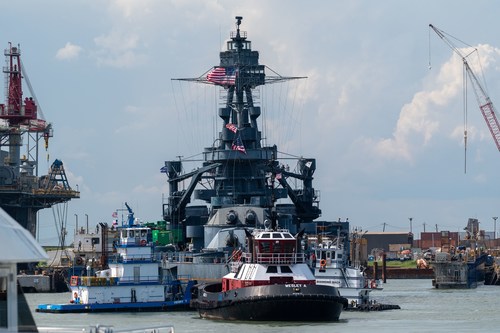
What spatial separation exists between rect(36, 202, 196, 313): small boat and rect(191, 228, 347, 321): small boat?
11.3m

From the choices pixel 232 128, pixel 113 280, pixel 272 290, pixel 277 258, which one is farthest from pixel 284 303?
pixel 232 128

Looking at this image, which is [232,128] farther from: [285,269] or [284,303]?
[284,303]

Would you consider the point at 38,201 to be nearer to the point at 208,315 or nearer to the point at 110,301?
the point at 110,301

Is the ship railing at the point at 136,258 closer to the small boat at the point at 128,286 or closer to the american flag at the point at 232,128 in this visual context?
the small boat at the point at 128,286

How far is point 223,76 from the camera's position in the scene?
133000 millimetres

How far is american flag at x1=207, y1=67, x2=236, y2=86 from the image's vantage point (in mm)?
132150

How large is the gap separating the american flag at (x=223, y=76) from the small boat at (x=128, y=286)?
139 feet

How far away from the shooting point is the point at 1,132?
163m

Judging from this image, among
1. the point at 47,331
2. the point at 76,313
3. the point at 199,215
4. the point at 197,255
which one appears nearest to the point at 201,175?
the point at 199,215

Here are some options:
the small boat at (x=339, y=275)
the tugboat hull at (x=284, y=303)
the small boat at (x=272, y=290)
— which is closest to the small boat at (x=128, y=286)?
the small boat at (x=339, y=275)

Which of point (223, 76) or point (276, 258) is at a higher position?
point (223, 76)

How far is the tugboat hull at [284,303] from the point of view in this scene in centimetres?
7256

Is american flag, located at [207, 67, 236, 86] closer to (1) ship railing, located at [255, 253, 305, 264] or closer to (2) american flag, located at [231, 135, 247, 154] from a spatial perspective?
(2) american flag, located at [231, 135, 247, 154]

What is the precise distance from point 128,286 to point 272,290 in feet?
69.1
